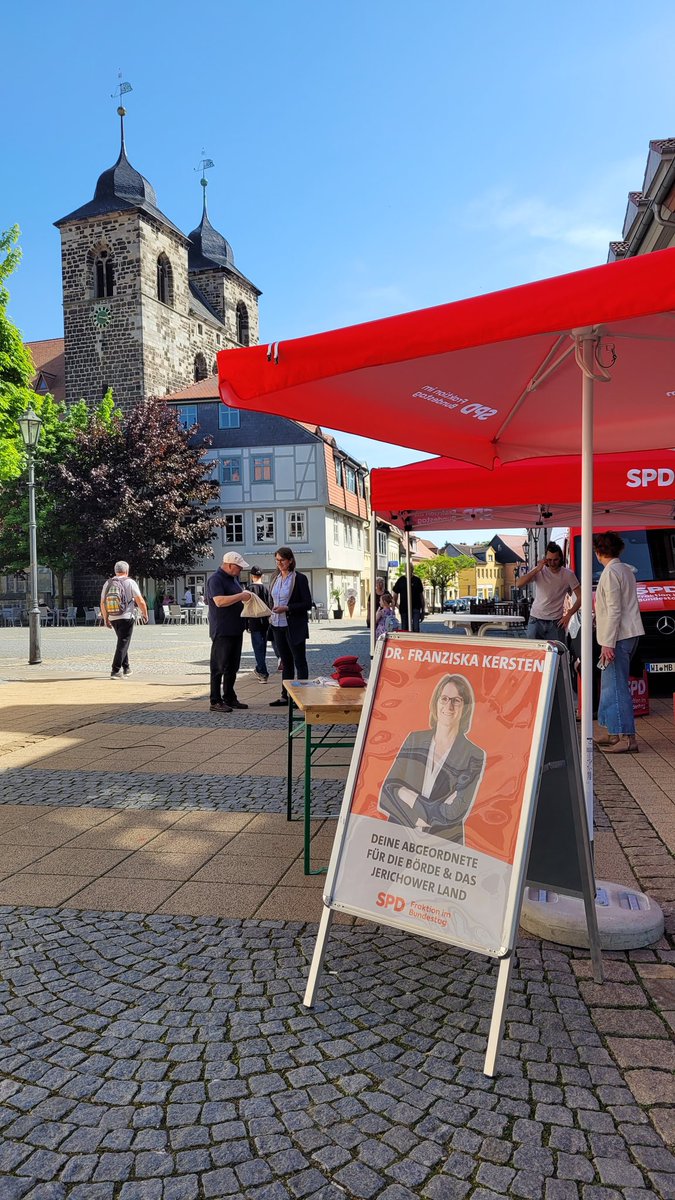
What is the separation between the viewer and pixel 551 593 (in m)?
8.79

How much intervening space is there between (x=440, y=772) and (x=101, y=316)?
48.0m

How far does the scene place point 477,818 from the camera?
255 centimetres

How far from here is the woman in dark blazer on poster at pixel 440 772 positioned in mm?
2604

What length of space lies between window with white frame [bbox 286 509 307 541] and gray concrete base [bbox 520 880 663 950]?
40055mm

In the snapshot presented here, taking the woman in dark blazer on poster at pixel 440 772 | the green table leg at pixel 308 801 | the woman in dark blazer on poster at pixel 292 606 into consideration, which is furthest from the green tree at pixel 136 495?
the woman in dark blazer on poster at pixel 440 772

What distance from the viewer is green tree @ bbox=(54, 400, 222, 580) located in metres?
39.5

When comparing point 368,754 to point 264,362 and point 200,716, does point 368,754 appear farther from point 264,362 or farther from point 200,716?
point 200,716

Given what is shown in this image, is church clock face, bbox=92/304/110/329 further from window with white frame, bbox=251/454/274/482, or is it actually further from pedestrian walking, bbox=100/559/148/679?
pedestrian walking, bbox=100/559/148/679

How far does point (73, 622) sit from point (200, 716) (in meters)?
31.6

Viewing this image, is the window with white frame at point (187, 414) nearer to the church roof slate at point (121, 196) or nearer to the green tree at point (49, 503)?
the green tree at point (49, 503)

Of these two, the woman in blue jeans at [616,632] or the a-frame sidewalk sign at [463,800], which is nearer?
the a-frame sidewalk sign at [463,800]

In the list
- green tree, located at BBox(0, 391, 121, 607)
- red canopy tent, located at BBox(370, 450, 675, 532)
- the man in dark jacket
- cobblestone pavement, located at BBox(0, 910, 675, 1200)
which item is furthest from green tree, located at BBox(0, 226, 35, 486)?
green tree, located at BBox(0, 391, 121, 607)

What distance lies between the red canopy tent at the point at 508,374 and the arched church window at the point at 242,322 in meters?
57.2

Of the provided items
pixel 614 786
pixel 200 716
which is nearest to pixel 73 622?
pixel 200 716
